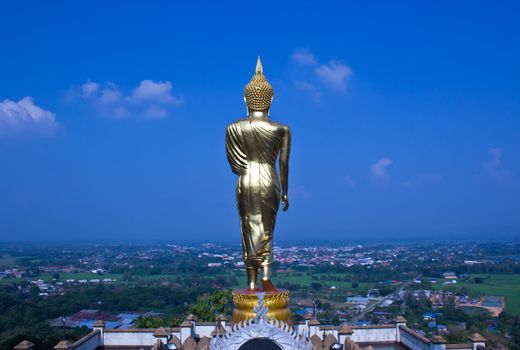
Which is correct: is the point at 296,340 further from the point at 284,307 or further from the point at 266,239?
the point at 266,239

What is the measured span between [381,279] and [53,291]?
34.8 m

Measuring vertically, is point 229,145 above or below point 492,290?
above

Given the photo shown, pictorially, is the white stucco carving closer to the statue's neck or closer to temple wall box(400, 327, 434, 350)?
temple wall box(400, 327, 434, 350)

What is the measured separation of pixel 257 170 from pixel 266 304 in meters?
2.17

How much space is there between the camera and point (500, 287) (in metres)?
50.7

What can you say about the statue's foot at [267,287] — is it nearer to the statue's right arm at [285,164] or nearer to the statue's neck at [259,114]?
the statue's right arm at [285,164]

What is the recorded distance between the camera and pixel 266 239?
847 centimetres

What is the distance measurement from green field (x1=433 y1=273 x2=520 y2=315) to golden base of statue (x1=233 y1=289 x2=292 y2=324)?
33469 mm

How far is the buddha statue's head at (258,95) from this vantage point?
28.2 feet

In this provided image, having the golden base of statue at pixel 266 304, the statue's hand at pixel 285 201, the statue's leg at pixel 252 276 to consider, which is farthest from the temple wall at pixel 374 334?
the statue's hand at pixel 285 201

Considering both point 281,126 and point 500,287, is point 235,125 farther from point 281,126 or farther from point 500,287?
point 500,287

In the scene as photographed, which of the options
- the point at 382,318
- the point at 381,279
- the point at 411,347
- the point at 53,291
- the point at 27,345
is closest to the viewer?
the point at 27,345

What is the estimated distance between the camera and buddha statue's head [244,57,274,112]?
859cm

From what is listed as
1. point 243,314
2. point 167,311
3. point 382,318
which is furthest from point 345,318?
point 243,314
